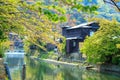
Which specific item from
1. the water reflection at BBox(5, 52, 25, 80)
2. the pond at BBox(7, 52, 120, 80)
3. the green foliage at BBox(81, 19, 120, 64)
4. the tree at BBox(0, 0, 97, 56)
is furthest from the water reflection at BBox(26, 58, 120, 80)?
the tree at BBox(0, 0, 97, 56)

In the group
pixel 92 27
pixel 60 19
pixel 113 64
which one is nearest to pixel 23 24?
pixel 60 19

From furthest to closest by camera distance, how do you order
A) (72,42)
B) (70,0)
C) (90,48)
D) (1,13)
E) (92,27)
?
(72,42)
(92,27)
(90,48)
(1,13)
(70,0)

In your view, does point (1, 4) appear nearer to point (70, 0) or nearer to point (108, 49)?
point (70, 0)

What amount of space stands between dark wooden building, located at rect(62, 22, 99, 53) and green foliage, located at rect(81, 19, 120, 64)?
11746mm

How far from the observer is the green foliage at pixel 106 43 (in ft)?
86.3

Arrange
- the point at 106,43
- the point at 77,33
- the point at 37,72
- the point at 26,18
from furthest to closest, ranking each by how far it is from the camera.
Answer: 1. the point at 77,33
2. the point at 106,43
3. the point at 37,72
4. the point at 26,18

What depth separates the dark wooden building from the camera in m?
39.7

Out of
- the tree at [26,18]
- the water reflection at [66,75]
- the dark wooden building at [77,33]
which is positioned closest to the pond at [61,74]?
the water reflection at [66,75]

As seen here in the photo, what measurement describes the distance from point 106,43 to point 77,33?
14688 mm

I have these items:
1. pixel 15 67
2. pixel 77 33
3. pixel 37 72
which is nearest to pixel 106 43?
pixel 37 72

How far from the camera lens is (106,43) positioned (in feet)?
88.1

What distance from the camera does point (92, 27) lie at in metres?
39.7

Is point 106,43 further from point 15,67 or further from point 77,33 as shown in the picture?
point 77,33

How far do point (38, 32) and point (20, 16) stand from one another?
94cm
